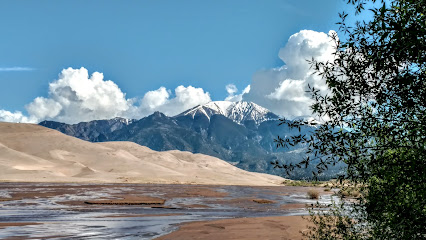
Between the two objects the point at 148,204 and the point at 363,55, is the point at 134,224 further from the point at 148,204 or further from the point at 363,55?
the point at 363,55

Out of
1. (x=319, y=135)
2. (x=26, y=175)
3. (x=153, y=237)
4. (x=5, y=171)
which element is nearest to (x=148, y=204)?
(x=153, y=237)

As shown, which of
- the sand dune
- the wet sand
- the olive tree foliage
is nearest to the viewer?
the olive tree foliage

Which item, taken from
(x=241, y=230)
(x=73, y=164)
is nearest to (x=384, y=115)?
(x=241, y=230)

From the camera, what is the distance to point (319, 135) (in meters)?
8.01

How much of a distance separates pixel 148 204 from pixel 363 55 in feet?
124

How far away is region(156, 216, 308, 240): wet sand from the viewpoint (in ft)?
72.8

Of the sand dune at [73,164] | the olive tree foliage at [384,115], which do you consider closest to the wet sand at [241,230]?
the olive tree foliage at [384,115]

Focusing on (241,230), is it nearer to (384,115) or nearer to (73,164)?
(384,115)

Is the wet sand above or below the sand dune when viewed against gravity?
below

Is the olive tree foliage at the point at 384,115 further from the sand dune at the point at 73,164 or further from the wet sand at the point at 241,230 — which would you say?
the sand dune at the point at 73,164

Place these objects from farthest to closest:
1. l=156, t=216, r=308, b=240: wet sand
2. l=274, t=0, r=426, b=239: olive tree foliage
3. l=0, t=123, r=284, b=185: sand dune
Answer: l=0, t=123, r=284, b=185: sand dune < l=156, t=216, r=308, b=240: wet sand < l=274, t=0, r=426, b=239: olive tree foliage

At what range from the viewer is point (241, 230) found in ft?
81.5

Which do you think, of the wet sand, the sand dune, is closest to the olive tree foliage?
the wet sand

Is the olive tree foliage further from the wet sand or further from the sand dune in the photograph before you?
the sand dune
